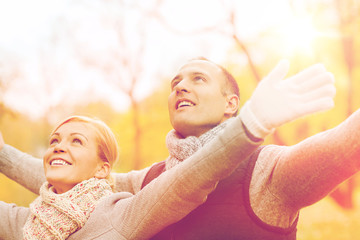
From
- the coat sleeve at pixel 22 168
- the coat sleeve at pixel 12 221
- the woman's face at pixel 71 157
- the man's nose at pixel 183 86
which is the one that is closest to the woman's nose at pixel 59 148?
the woman's face at pixel 71 157

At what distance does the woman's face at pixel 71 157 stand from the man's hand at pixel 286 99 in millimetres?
889

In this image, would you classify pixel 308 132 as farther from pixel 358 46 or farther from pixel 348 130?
pixel 348 130

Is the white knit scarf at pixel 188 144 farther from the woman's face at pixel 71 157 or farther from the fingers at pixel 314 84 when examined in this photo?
the fingers at pixel 314 84

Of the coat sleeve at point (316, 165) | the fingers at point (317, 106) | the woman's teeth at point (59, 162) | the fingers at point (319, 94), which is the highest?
the woman's teeth at point (59, 162)

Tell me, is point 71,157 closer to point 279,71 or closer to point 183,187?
point 183,187

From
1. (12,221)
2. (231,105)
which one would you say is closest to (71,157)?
(12,221)

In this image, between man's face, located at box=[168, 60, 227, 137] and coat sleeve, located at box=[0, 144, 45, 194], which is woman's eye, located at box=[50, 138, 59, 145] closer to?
coat sleeve, located at box=[0, 144, 45, 194]

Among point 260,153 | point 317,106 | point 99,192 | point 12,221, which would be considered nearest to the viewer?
point 317,106

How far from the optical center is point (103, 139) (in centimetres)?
179

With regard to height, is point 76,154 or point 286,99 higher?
point 76,154

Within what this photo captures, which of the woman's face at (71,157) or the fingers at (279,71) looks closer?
the fingers at (279,71)

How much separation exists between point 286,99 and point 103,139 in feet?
3.32

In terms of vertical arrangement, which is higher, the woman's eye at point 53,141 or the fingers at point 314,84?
the woman's eye at point 53,141

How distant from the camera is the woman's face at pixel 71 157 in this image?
1.64m
